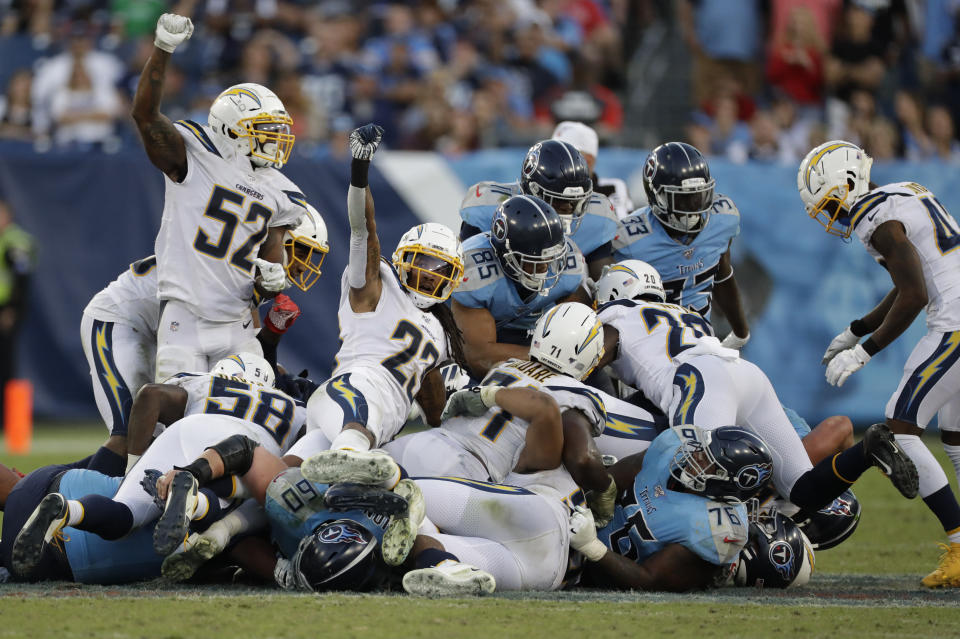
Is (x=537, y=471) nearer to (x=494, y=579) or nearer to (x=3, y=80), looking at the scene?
(x=494, y=579)

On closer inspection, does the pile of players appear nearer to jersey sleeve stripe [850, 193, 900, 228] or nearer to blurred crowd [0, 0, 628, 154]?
jersey sleeve stripe [850, 193, 900, 228]

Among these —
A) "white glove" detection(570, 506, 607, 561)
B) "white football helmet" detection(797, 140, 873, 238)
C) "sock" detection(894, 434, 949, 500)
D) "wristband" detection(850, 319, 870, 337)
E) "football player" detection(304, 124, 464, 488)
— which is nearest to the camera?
"white glove" detection(570, 506, 607, 561)

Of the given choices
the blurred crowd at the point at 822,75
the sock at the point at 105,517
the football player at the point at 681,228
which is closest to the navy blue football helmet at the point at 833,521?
the football player at the point at 681,228

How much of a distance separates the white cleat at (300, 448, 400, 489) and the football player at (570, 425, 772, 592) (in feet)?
2.75

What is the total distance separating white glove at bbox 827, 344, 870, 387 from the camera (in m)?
6.36

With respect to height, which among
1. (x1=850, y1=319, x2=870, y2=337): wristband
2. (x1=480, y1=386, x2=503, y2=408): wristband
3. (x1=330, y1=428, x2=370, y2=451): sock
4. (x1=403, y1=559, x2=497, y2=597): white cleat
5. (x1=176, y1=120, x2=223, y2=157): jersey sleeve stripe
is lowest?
(x1=403, y1=559, x2=497, y2=597): white cleat

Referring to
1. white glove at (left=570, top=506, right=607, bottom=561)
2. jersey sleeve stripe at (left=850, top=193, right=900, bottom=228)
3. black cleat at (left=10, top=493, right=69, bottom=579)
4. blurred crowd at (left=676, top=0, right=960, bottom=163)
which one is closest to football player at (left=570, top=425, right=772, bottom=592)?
white glove at (left=570, top=506, right=607, bottom=561)

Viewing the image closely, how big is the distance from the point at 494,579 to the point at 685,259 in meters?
2.90

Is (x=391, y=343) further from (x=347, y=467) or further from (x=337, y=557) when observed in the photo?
(x=337, y=557)

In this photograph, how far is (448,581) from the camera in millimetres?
4762

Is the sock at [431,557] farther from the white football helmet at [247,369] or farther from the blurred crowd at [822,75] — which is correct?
the blurred crowd at [822,75]

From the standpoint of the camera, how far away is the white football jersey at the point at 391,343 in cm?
594

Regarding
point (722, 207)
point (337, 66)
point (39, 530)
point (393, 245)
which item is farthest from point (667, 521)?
point (337, 66)

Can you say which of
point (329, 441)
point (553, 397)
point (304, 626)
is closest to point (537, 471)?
point (553, 397)
